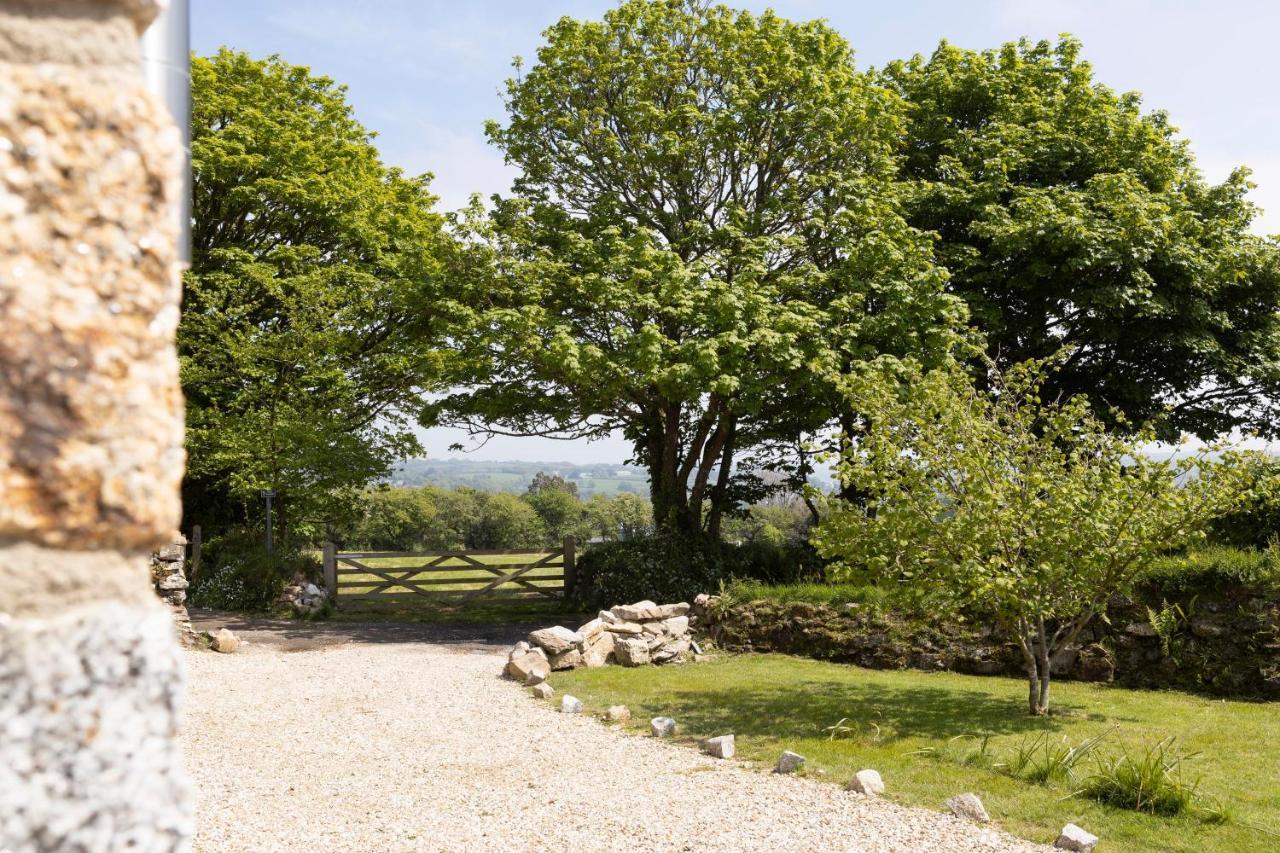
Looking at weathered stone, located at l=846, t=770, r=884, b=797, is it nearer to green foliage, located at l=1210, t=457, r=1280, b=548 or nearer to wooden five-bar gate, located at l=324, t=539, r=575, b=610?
green foliage, located at l=1210, t=457, r=1280, b=548

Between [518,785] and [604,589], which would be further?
[604,589]

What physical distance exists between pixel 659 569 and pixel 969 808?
12328 millimetres

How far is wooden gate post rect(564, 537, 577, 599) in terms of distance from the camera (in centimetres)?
2178

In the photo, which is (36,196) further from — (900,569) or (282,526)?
(282,526)

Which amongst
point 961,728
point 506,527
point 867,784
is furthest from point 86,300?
point 506,527

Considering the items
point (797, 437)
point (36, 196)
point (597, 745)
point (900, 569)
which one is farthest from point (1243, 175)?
point (36, 196)

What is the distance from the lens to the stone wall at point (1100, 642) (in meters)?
12.3

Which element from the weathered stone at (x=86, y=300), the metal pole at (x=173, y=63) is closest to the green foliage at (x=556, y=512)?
the metal pole at (x=173, y=63)

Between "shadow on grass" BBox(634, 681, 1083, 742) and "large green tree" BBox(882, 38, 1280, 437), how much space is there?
9751mm

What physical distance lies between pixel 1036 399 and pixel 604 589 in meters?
11.8

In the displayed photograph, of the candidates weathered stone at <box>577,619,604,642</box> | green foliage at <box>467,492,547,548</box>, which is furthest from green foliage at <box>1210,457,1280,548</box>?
green foliage at <box>467,492,547,548</box>

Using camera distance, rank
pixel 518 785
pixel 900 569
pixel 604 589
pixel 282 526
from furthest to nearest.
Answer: pixel 282 526 → pixel 604 589 → pixel 900 569 → pixel 518 785

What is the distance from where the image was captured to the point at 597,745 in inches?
358

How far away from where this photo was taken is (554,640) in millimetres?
13680
